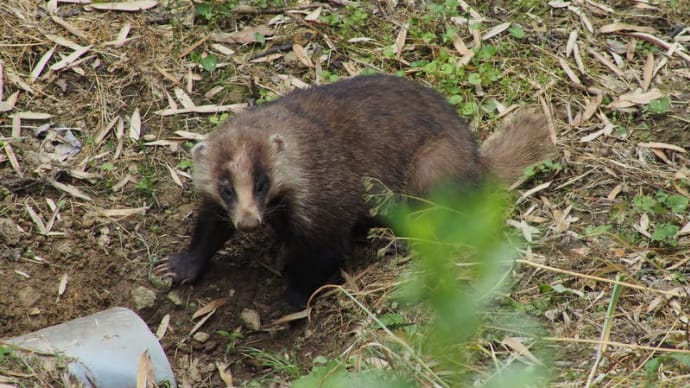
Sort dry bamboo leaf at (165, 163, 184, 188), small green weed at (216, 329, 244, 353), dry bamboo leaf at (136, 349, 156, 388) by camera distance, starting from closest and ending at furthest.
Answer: dry bamboo leaf at (136, 349, 156, 388) → small green weed at (216, 329, 244, 353) → dry bamboo leaf at (165, 163, 184, 188)

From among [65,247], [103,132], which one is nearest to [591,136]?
[103,132]

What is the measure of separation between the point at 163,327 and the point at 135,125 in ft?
6.00

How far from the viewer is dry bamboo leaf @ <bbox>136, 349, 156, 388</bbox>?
216 inches

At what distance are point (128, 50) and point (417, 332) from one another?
14.3ft

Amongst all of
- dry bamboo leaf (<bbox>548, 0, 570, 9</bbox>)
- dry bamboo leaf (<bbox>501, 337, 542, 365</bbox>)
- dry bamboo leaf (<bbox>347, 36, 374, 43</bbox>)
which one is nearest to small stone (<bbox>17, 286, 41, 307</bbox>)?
dry bamboo leaf (<bbox>501, 337, 542, 365</bbox>)

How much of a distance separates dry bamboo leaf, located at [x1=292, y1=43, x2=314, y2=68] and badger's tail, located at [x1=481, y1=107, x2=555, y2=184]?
1.77 m

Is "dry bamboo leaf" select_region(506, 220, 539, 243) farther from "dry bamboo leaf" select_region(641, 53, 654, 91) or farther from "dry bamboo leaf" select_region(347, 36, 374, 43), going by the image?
"dry bamboo leaf" select_region(347, 36, 374, 43)

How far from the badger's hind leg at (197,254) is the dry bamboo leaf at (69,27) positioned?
2241 mm

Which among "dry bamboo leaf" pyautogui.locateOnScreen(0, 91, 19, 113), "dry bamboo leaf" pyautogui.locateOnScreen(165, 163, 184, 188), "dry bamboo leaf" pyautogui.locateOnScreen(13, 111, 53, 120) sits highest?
"dry bamboo leaf" pyautogui.locateOnScreen(0, 91, 19, 113)

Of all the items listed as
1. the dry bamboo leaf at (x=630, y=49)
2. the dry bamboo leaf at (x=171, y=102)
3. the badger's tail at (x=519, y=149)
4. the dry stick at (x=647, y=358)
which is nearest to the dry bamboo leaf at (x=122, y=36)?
the dry bamboo leaf at (x=171, y=102)

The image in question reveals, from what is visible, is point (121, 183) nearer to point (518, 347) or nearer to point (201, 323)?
point (201, 323)

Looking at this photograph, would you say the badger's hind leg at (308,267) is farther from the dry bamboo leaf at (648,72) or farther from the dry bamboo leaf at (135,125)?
the dry bamboo leaf at (648,72)

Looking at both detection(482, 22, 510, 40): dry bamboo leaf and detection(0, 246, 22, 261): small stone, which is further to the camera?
detection(482, 22, 510, 40): dry bamboo leaf

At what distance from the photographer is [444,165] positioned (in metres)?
6.76
